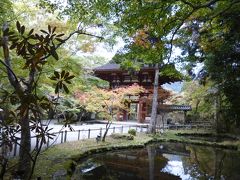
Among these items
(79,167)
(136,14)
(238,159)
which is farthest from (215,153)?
(136,14)

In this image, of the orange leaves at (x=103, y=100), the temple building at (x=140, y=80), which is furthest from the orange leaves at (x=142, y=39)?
the temple building at (x=140, y=80)

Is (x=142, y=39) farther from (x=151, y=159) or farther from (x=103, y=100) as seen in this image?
(x=103, y=100)

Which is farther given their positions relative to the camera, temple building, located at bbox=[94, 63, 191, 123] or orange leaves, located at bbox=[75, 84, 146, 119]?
temple building, located at bbox=[94, 63, 191, 123]

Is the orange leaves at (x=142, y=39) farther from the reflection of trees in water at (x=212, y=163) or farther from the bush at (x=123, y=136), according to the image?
the bush at (x=123, y=136)

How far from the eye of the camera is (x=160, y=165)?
39.8 ft

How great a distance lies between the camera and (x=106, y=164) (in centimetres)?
1117

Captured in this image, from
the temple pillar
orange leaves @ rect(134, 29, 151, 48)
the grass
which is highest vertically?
orange leaves @ rect(134, 29, 151, 48)

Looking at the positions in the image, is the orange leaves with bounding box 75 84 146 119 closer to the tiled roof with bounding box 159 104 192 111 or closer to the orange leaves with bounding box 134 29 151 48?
the orange leaves with bounding box 134 29 151 48

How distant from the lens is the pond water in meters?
9.91

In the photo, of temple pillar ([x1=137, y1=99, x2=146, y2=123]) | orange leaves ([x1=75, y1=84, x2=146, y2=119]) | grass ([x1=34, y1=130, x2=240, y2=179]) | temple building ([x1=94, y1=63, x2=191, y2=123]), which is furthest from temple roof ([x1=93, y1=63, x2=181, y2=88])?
orange leaves ([x1=75, y1=84, x2=146, y2=119])

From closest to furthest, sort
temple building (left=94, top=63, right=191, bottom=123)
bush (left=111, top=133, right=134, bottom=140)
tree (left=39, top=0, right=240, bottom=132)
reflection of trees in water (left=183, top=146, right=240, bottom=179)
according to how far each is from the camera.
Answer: tree (left=39, top=0, right=240, bottom=132) → reflection of trees in water (left=183, top=146, right=240, bottom=179) → bush (left=111, top=133, right=134, bottom=140) → temple building (left=94, top=63, right=191, bottom=123)

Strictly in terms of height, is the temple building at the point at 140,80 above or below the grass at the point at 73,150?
above

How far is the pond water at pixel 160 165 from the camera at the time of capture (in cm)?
991

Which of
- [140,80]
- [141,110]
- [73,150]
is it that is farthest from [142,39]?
[140,80]
